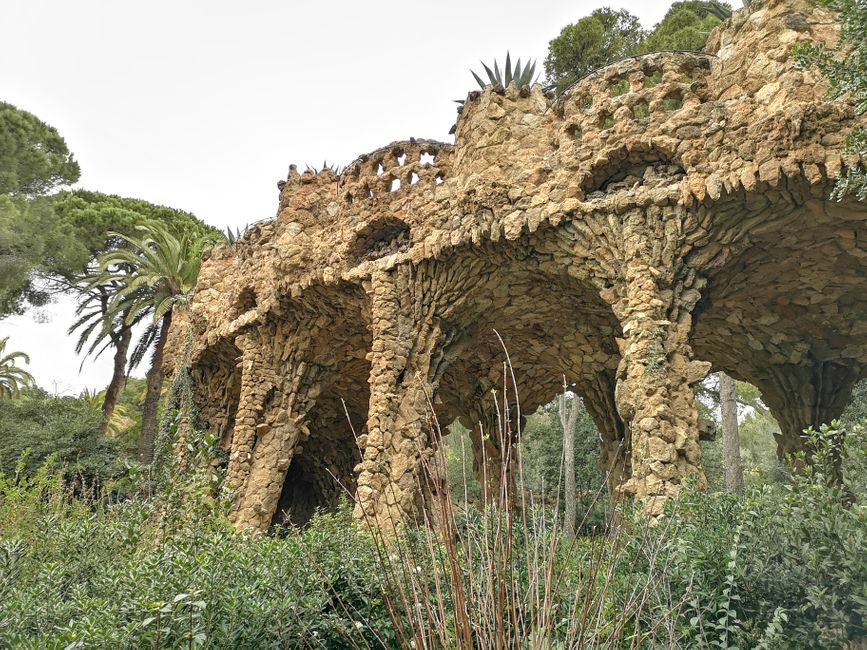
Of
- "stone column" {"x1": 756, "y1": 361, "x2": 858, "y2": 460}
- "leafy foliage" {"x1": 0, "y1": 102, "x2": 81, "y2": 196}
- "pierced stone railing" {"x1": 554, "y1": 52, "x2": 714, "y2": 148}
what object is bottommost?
"stone column" {"x1": 756, "y1": 361, "x2": 858, "y2": 460}

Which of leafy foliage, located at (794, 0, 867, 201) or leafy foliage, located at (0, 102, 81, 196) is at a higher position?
leafy foliage, located at (0, 102, 81, 196)

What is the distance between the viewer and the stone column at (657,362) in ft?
20.0

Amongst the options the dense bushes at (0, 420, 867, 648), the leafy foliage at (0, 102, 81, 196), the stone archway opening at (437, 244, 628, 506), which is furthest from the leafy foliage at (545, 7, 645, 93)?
the dense bushes at (0, 420, 867, 648)

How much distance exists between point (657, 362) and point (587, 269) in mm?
1594

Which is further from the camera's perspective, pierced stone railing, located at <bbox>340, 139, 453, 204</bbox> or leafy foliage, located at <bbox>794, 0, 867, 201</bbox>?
pierced stone railing, located at <bbox>340, 139, 453, 204</bbox>

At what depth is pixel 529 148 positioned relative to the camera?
8.19 meters

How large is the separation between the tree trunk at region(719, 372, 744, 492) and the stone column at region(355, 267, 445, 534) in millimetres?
10057

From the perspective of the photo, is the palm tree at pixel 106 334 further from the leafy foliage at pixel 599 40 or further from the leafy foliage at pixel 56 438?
the leafy foliage at pixel 599 40

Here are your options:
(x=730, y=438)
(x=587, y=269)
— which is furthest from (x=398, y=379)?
(x=730, y=438)

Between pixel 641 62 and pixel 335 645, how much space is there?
6.65m

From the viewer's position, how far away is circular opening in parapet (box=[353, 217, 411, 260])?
934cm

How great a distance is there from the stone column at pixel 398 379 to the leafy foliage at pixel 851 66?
4839 millimetres

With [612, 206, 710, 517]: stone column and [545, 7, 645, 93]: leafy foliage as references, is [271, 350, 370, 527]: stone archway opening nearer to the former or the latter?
[612, 206, 710, 517]: stone column

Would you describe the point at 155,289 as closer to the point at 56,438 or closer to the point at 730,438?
the point at 56,438
